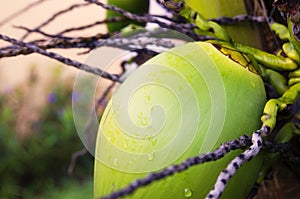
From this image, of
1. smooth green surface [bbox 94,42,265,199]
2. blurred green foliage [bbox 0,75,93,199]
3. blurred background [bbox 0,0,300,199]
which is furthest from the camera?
blurred green foliage [bbox 0,75,93,199]

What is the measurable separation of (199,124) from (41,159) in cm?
262

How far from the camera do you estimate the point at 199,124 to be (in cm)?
58

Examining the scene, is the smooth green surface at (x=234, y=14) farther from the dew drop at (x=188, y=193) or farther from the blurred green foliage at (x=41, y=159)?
the blurred green foliage at (x=41, y=159)

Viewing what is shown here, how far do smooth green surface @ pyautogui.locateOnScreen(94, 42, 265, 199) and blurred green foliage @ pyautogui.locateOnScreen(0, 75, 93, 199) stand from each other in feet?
7.70

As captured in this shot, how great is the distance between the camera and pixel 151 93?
1.95 ft

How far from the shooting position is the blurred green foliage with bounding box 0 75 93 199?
3.02m

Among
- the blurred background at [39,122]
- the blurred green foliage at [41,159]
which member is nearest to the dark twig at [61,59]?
the blurred background at [39,122]

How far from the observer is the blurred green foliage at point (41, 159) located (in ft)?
9.90

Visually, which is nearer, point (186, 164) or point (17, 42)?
point (186, 164)

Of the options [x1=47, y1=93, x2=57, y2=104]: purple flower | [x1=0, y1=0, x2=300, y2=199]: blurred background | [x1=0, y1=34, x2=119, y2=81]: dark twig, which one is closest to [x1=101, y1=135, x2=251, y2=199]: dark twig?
[x1=0, y1=34, x2=119, y2=81]: dark twig

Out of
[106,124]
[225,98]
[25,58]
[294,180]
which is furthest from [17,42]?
[25,58]

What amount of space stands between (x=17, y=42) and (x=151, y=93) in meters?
0.18

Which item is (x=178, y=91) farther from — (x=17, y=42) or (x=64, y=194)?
(x=64, y=194)

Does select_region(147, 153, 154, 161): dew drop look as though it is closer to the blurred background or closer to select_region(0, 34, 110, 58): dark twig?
select_region(0, 34, 110, 58): dark twig
